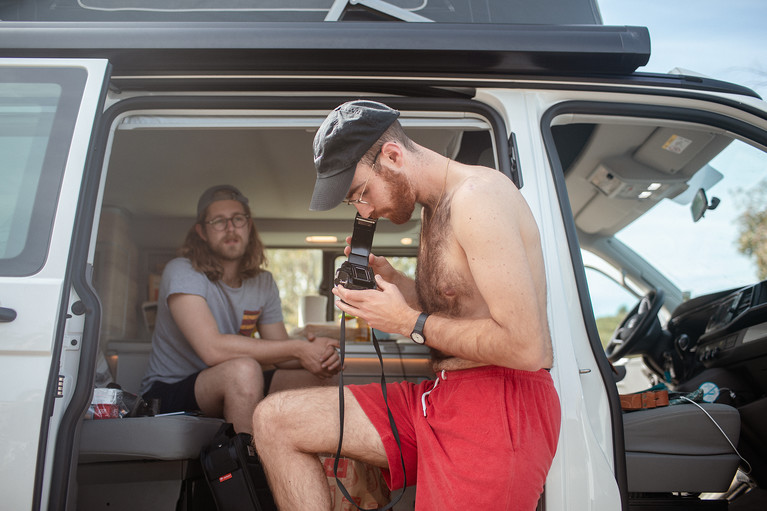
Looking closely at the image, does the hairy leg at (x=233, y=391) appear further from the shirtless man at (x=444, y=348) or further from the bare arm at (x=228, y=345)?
the shirtless man at (x=444, y=348)

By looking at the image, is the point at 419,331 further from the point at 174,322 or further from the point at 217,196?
the point at 217,196

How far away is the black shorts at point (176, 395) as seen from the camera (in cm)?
287

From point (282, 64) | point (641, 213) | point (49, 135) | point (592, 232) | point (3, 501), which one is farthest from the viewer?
point (592, 232)

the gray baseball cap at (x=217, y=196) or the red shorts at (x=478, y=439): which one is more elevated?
the gray baseball cap at (x=217, y=196)

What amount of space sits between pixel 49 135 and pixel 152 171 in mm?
2263

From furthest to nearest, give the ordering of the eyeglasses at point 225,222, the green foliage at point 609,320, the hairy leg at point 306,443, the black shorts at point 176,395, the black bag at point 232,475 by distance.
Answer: the eyeglasses at point 225,222 → the black shorts at point 176,395 → the green foliage at point 609,320 → the black bag at point 232,475 → the hairy leg at point 306,443

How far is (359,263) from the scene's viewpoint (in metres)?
1.86

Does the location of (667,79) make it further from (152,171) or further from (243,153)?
(152,171)

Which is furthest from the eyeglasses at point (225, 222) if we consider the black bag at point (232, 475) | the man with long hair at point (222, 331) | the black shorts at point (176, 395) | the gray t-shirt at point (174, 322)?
the black bag at point (232, 475)

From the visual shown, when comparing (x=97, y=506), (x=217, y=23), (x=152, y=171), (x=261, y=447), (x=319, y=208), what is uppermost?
(x=152, y=171)

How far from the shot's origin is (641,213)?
12.1ft

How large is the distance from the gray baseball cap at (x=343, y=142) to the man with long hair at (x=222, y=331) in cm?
121

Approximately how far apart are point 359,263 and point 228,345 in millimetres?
1267

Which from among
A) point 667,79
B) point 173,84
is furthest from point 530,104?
point 173,84
